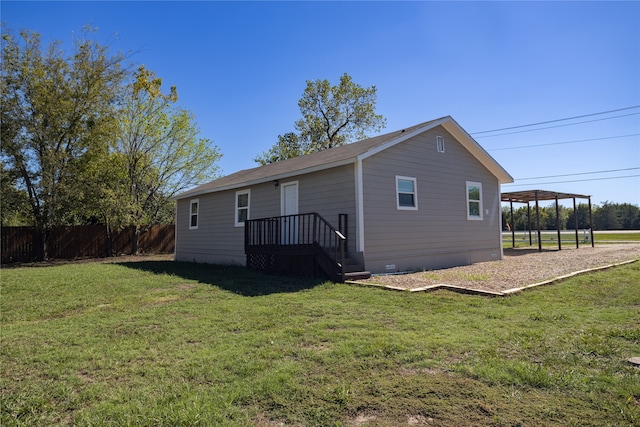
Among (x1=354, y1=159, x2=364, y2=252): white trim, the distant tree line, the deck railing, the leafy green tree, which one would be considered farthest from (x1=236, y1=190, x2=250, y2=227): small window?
the distant tree line

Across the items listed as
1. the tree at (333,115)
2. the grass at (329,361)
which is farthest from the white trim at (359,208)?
the tree at (333,115)

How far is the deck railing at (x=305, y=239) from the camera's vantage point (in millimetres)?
8203

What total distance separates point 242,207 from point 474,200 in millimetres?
7786

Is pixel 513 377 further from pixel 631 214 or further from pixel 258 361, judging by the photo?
pixel 631 214

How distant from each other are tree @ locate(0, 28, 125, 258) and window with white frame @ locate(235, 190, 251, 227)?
7409 mm

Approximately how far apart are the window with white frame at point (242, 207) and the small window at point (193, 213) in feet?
10.3

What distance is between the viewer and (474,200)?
41.4 feet

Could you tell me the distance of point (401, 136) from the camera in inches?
397

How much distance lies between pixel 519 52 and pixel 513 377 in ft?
41.4

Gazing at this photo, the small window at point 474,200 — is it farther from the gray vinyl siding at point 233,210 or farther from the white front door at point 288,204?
the white front door at point 288,204

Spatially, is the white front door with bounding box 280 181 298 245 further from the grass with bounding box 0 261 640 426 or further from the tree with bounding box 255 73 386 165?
the tree with bounding box 255 73 386 165

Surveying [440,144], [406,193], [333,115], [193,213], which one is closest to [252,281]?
[406,193]

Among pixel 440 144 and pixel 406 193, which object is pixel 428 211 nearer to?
pixel 406 193

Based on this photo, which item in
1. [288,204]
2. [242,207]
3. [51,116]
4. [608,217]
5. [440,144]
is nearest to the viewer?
[288,204]
